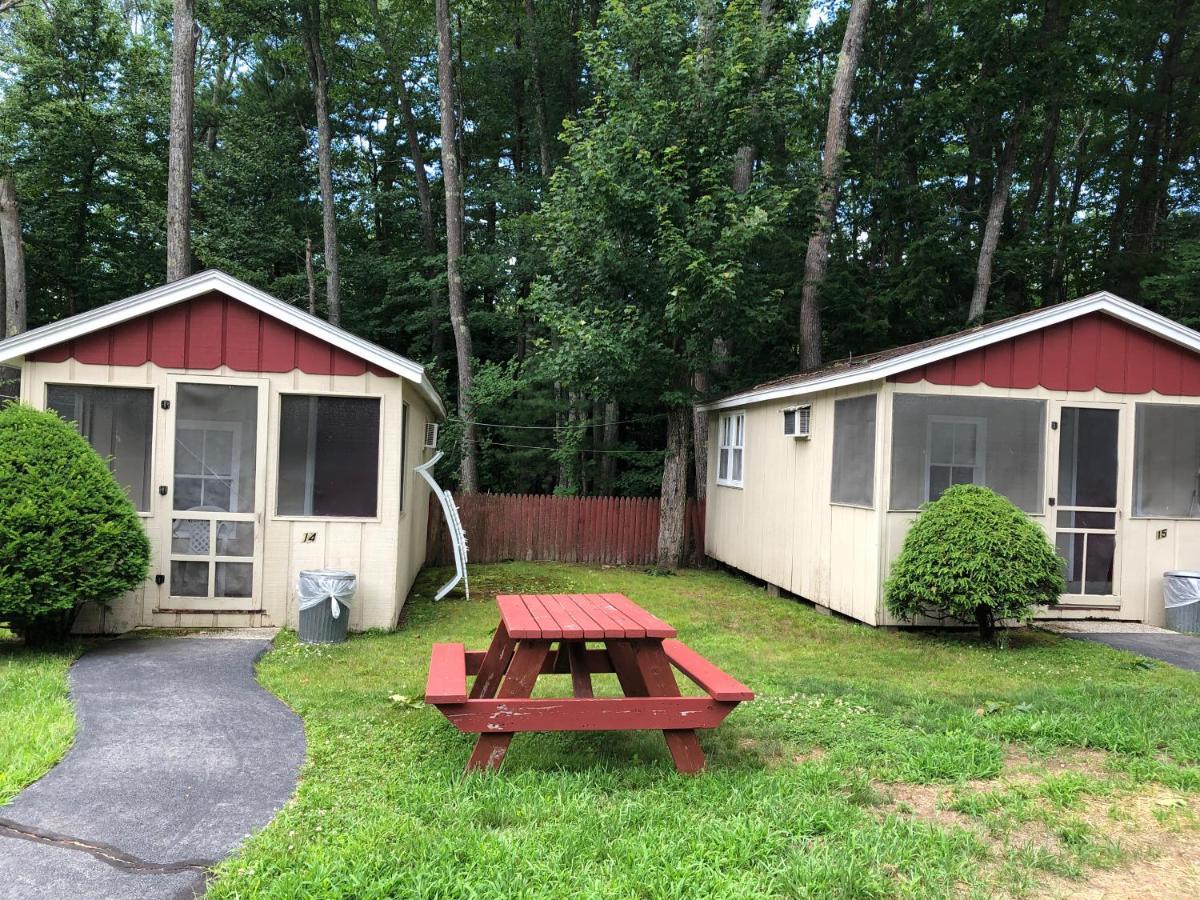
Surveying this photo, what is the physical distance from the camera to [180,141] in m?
11.5

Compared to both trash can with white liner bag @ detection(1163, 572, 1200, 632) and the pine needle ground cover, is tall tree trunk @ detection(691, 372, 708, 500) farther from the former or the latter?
the pine needle ground cover

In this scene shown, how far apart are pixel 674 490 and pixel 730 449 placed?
109cm

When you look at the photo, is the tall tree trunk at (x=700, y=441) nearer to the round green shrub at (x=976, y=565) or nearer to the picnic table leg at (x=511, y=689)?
the round green shrub at (x=976, y=565)

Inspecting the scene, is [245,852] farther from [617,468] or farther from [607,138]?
[617,468]

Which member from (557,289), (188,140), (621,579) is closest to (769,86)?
(557,289)

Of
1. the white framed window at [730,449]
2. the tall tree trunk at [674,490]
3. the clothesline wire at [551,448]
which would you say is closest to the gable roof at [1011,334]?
the white framed window at [730,449]

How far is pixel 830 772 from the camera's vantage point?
3.83 meters

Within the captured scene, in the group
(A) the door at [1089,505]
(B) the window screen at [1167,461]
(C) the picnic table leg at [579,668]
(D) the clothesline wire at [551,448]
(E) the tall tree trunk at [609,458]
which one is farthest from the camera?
(E) the tall tree trunk at [609,458]

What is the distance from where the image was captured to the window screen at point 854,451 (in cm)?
794

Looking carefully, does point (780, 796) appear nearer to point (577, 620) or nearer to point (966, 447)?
point (577, 620)

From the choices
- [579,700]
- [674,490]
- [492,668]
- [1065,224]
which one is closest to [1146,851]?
[579,700]

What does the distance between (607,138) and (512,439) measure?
23.4 ft

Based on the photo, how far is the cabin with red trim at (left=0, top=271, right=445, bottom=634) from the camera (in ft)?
23.3

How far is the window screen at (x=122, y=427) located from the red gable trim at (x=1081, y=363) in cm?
682
